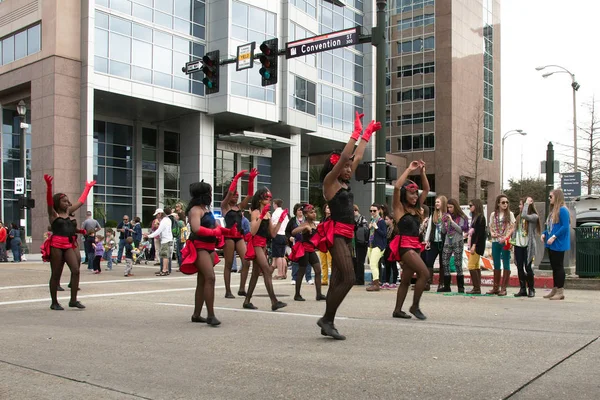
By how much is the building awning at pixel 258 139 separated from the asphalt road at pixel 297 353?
101 feet

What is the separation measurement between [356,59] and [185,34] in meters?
18.3

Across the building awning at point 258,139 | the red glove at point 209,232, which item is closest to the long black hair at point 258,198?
the red glove at point 209,232


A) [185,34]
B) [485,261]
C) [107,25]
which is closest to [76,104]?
[107,25]

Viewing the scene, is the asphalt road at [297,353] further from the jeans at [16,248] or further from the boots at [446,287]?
the jeans at [16,248]

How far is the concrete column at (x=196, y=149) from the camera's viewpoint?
37156 millimetres

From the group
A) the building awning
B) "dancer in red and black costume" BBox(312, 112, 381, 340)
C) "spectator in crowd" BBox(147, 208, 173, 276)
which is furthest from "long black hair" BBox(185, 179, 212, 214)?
the building awning

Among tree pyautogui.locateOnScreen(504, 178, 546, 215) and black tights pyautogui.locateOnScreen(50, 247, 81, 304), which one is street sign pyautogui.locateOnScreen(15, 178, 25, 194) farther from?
tree pyautogui.locateOnScreen(504, 178, 546, 215)

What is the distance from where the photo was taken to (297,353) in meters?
5.41

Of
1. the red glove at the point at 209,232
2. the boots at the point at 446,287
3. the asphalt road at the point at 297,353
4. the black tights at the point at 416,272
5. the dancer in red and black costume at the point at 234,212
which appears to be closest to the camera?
A: the asphalt road at the point at 297,353

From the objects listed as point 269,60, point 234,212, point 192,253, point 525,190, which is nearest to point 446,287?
point 234,212

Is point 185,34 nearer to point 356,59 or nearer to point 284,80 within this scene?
point 284,80

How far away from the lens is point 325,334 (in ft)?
19.9

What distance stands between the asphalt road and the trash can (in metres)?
4.22

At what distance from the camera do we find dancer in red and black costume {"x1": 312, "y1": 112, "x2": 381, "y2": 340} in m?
6.01
